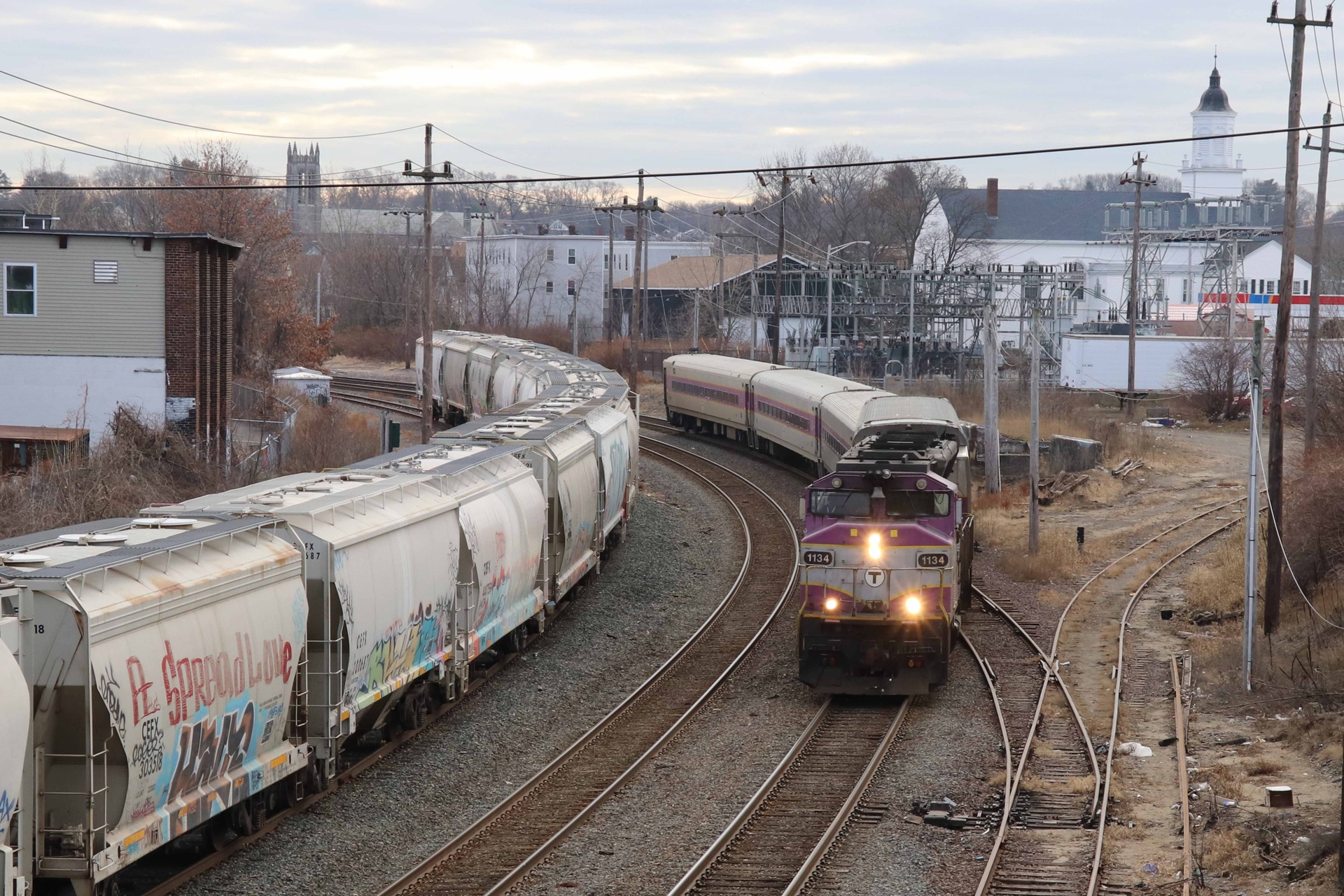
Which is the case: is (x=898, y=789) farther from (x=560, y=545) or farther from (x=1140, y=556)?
(x=1140, y=556)

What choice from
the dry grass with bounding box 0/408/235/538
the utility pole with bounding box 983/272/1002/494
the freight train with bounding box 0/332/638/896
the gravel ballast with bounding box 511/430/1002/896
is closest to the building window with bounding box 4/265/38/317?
the dry grass with bounding box 0/408/235/538

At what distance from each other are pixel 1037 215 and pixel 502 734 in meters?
106

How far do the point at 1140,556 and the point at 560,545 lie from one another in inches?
588

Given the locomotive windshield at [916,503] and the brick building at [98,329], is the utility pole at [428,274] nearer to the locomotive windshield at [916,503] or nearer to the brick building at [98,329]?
the brick building at [98,329]

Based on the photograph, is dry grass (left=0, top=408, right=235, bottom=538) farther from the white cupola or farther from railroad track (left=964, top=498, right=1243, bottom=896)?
the white cupola

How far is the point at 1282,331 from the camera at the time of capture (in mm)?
21781

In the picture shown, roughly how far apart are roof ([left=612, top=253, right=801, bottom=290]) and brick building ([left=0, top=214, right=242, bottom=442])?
6106 centimetres

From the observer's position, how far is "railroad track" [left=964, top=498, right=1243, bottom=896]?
41.1 feet

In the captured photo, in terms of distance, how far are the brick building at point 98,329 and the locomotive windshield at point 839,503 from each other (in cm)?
1979

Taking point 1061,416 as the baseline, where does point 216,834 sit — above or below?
below

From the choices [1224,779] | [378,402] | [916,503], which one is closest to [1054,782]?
[1224,779]

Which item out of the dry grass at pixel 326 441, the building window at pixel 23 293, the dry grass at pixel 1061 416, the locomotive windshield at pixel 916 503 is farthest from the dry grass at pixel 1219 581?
the building window at pixel 23 293

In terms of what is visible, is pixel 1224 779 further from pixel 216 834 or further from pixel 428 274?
pixel 428 274

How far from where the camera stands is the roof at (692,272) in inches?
3799
